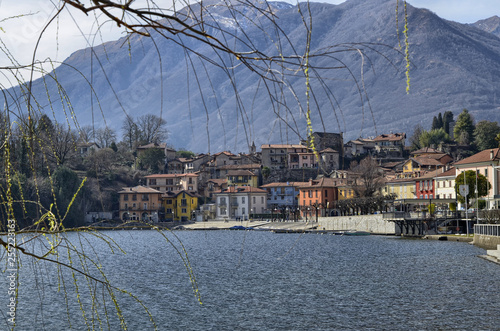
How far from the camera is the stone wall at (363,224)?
73669 mm

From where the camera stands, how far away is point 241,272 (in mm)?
38125

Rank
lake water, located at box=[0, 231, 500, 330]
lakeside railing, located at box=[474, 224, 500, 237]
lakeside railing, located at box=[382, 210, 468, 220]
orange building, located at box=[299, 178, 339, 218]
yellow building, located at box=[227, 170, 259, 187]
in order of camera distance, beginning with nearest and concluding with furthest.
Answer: lake water, located at box=[0, 231, 500, 330], lakeside railing, located at box=[474, 224, 500, 237], lakeside railing, located at box=[382, 210, 468, 220], orange building, located at box=[299, 178, 339, 218], yellow building, located at box=[227, 170, 259, 187]

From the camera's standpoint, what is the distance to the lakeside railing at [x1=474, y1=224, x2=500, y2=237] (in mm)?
42609

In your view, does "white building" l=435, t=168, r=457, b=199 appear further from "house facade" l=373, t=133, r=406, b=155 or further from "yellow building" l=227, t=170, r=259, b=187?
"house facade" l=373, t=133, r=406, b=155

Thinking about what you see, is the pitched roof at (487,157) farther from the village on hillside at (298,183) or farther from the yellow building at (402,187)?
the yellow building at (402,187)

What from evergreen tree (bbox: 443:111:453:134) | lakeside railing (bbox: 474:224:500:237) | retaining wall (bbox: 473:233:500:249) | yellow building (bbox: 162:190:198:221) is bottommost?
retaining wall (bbox: 473:233:500:249)

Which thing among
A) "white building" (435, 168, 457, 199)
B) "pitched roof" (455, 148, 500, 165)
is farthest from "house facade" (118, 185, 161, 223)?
"pitched roof" (455, 148, 500, 165)

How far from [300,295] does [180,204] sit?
8385 centimetres

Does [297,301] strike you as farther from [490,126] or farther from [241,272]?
[490,126]

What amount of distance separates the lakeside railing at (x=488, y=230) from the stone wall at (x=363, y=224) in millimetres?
22735

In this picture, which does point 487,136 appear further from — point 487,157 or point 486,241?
point 486,241

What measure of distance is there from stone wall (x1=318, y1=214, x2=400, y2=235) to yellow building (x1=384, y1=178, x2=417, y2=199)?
11279 mm

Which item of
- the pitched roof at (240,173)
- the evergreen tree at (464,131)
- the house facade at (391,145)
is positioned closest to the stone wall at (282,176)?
the pitched roof at (240,173)

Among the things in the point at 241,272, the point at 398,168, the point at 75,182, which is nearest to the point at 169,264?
the point at 241,272
